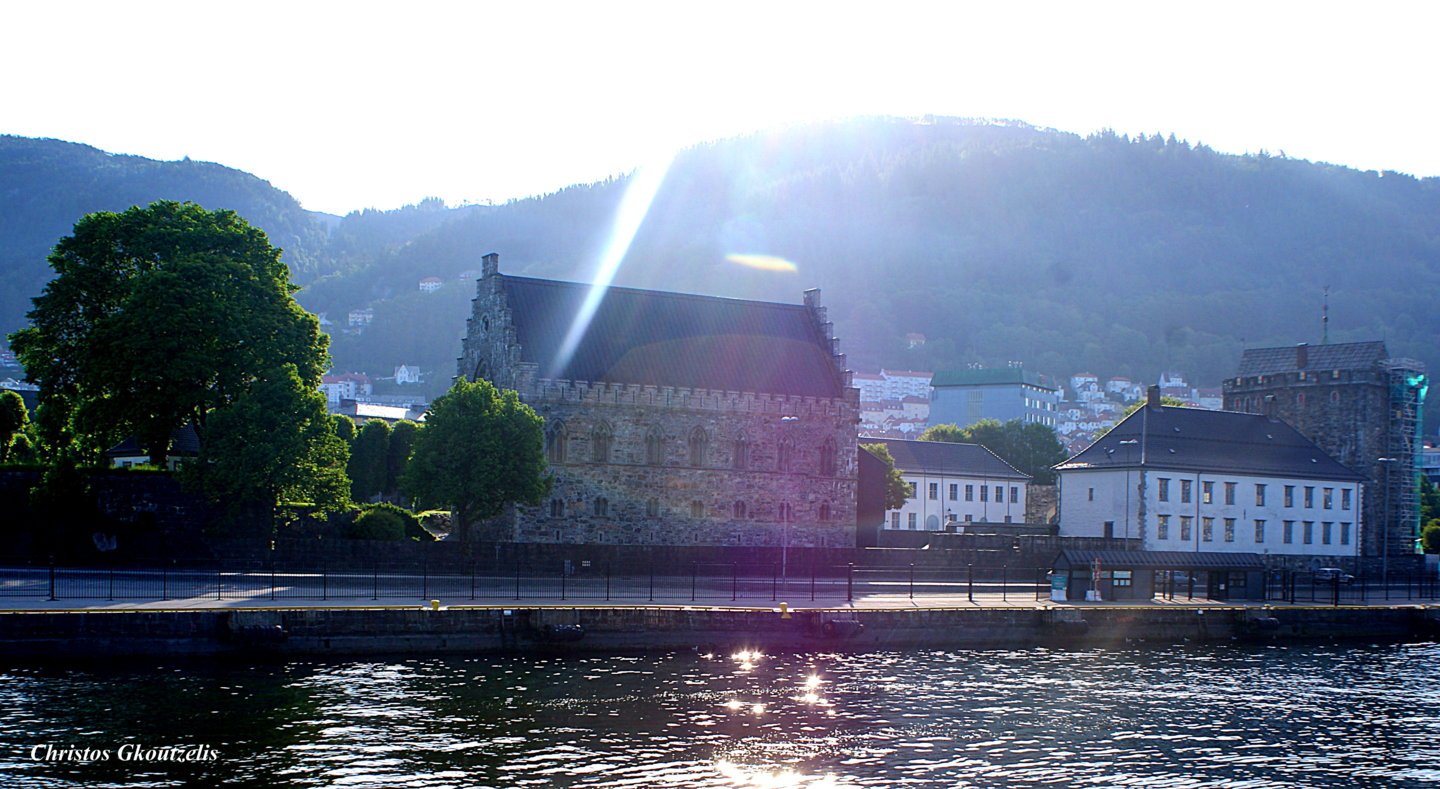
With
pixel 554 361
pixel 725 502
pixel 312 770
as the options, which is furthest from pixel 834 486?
pixel 312 770

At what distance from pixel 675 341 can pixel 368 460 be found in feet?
119

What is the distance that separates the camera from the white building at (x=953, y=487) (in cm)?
10675

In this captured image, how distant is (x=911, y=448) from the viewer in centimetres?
11056

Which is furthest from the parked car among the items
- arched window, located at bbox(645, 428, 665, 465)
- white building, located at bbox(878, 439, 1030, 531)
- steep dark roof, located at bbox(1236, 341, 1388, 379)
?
white building, located at bbox(878, 439, 1030, 531)

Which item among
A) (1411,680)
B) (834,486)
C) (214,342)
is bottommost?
(1411,680)

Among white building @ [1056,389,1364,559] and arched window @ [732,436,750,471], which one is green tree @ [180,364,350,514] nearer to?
arched window @ [732,436,750,471]

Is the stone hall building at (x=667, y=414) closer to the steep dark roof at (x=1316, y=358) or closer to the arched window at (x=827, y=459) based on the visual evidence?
the arched window at (x=827, y=459)

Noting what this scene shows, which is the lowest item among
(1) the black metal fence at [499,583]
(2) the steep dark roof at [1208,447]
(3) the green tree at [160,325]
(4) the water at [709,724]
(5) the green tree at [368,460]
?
(4) the water at [709,724]

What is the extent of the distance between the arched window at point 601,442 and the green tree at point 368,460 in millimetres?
37641

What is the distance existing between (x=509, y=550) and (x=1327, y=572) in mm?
47976

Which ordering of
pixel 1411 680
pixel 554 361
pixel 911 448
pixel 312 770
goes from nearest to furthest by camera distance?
pixel 312 770
pixel 1411 680
pixel 554 361
pixel 911 448

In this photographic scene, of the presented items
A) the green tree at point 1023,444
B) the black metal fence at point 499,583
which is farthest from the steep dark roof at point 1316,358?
the black metal fence at point 499,583

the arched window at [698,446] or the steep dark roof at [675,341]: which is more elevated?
the steep dark roof at [675,341]

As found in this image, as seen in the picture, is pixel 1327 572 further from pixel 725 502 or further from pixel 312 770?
pixel 312 770
